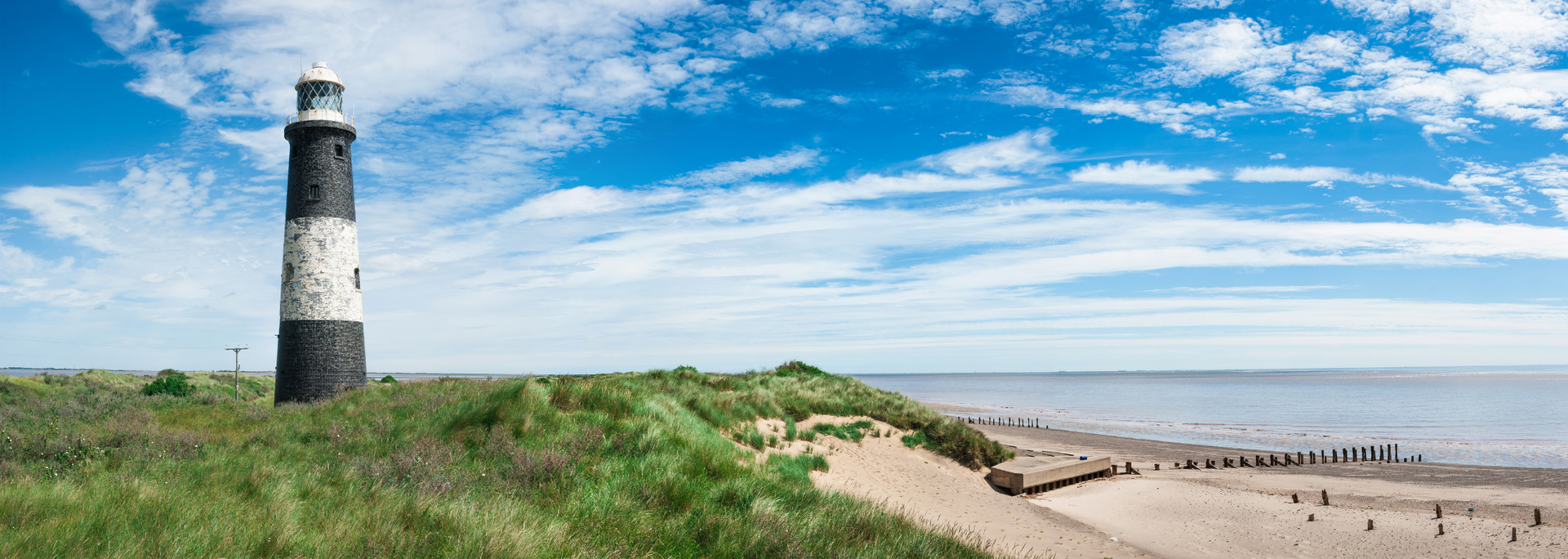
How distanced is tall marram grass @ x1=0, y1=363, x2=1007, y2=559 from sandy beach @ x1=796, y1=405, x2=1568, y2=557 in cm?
385

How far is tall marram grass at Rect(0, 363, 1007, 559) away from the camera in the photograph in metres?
5.84

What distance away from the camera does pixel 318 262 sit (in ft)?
75.3

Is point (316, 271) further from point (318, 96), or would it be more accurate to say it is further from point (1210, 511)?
point (1210, 511)

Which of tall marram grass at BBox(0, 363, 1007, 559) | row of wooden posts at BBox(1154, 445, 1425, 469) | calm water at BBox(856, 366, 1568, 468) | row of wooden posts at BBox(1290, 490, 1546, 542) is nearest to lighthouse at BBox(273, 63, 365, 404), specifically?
tall marram grass at BBox(0, 363, 1007, 559)

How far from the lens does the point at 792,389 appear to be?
25406 millimetres

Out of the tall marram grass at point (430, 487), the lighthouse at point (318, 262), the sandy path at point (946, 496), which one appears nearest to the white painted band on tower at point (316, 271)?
the lighthouse at point (318, 262)

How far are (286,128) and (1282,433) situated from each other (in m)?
61.7

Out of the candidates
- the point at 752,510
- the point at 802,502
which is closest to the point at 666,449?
the point at 802,502

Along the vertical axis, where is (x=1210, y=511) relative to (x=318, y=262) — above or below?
below

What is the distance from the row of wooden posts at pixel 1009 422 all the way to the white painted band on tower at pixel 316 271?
45371 mm

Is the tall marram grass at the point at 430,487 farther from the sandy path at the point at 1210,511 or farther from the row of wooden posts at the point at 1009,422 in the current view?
the row of wooden posts at the point at 1009,422

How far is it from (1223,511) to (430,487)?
22.6 meters

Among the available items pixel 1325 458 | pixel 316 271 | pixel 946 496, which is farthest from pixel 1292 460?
pixel 316 271

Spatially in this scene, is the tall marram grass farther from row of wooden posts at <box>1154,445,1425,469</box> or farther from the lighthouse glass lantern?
row of wooden posts at <box>1154,445,1425,469</box>
